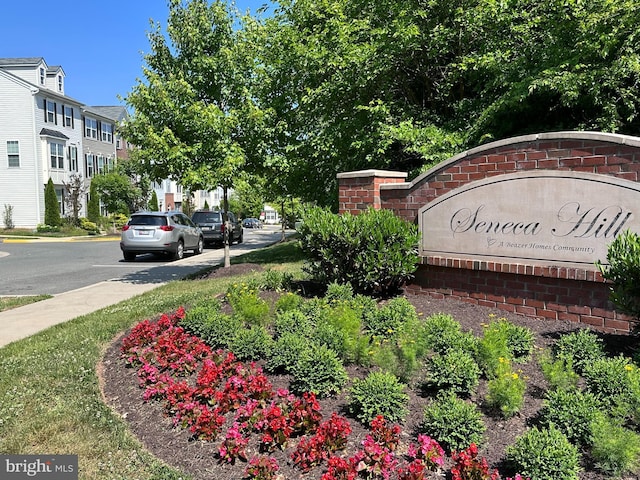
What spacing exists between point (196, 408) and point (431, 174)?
387 cm

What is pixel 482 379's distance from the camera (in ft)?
12.3

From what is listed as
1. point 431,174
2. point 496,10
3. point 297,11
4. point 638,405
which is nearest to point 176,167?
point 297,11

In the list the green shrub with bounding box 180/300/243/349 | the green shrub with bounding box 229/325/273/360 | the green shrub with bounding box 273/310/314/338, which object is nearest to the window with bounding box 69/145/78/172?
the green shrub with bounding box 180/300/243/349

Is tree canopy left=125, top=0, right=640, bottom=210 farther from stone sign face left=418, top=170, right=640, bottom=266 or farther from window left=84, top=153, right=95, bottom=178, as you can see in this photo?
window left=84, top=153, right=95, bottom=178

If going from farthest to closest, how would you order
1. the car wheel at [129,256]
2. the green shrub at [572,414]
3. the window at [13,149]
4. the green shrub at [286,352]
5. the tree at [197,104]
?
the window at [13,149], the car wheel at [129,256], the tree at [197,104], the green shrub at [286,352], the green shrub at [572,414]

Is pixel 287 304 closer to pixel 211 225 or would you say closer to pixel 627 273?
pixel 627 273

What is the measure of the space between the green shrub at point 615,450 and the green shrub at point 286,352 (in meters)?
2.03


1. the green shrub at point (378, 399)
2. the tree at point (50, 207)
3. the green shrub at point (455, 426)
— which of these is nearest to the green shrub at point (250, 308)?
the green shrub at point (378, 399)

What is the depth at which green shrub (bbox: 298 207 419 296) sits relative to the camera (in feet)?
18.2

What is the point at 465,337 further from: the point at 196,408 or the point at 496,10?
the point at 496,10

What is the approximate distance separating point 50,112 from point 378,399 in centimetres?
3690

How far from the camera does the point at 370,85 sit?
10.4m

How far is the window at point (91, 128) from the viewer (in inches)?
1538

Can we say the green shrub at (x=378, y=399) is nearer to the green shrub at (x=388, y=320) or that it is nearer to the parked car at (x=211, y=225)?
the green shrub at (x=388, y=320)
